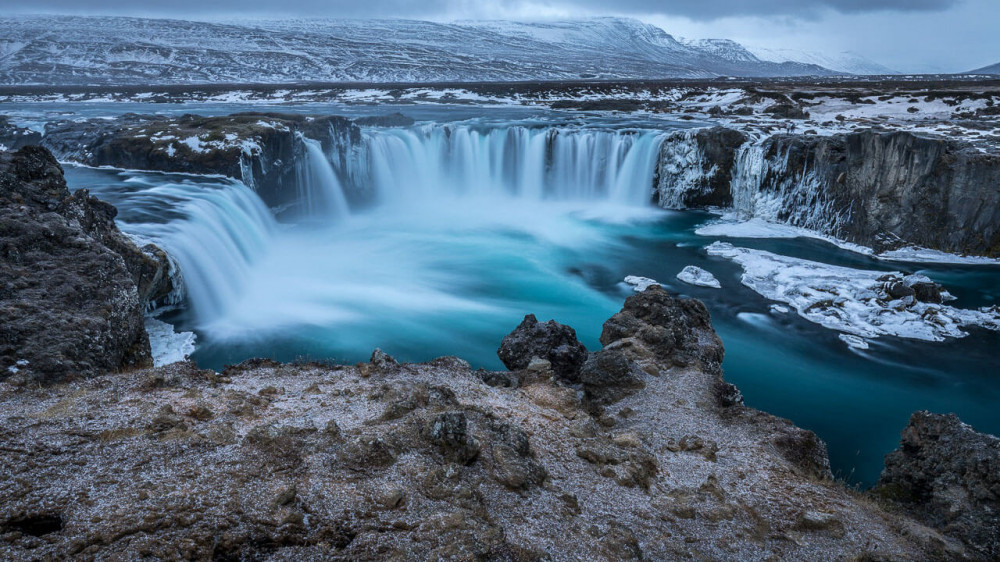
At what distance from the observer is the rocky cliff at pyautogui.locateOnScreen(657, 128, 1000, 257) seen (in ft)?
60.8

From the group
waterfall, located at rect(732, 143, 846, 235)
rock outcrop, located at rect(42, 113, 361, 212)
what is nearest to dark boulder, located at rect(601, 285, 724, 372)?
waterfall, located at rect(732, 143, 846, 235)

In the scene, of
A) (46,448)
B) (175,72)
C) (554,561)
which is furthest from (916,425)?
(175,72)

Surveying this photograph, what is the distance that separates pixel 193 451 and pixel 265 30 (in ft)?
561

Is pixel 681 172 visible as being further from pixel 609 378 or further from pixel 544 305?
pixel 609 378

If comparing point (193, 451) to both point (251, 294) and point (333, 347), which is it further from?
point (251, 294)

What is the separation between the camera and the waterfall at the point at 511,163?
2820cm

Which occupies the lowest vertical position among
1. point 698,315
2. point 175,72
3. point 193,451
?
point 698,315

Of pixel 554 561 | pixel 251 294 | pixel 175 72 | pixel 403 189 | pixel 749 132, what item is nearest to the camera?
pixel 554 561

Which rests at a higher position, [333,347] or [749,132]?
[749,132]

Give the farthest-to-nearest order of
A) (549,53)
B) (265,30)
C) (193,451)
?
(549,53), (265,30), (193,451)

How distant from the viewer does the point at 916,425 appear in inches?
293

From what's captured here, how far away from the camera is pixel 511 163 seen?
30.3m

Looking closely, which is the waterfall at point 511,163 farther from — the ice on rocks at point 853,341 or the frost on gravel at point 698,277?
the ice on rocks at point 853,341

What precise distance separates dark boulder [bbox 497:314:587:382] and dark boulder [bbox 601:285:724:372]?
1.10m
